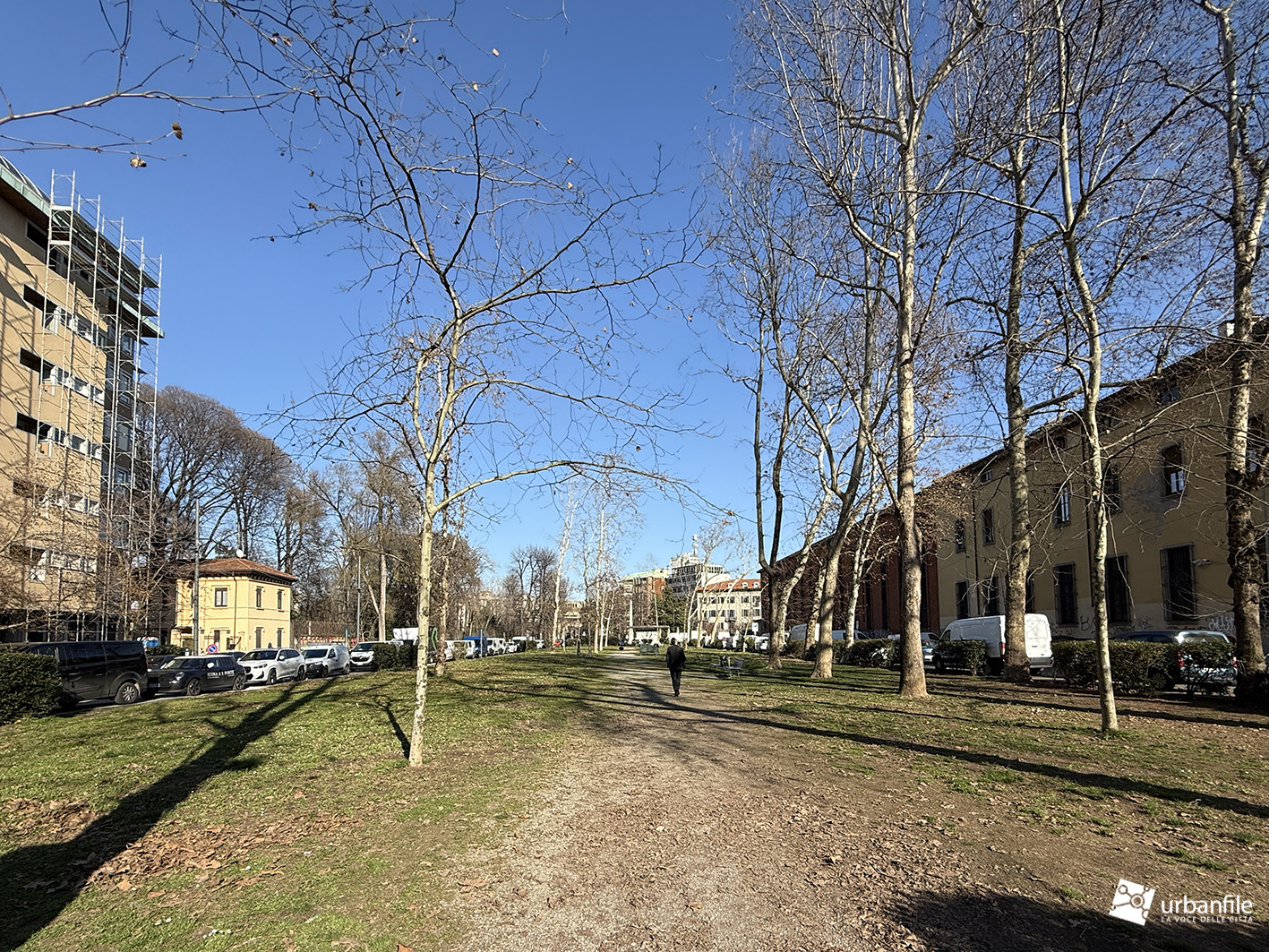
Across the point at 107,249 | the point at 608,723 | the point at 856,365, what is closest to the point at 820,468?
the point at 856,365

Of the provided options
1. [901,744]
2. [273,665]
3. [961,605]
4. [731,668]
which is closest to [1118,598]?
[961,605]

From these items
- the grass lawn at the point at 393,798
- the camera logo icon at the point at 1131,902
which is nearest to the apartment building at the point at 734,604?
the grass lawn at the point at 393,798

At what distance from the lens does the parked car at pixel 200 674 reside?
986 inches

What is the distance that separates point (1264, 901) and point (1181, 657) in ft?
46.8

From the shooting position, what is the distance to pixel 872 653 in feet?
124

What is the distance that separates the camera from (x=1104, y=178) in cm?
1104

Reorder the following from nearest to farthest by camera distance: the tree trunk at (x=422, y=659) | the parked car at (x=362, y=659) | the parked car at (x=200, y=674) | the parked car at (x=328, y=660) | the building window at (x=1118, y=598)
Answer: the tree trunk at (x=422, y=659) → the parked car at (x=200, y=674) → the building window at (x=1118, y=598) → the parked car at (x=328, y=660) → the parked car at (x=362, y=659)

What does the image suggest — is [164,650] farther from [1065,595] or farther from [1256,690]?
[1065,595]

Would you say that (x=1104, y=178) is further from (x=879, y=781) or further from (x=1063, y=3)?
(x=879, y=781)

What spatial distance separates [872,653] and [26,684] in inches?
1312

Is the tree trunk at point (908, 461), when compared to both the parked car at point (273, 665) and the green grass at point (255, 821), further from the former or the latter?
the parked car at point (273, 665)

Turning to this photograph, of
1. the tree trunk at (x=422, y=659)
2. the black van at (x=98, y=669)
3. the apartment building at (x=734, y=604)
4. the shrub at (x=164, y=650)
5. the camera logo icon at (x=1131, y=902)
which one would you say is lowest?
the apartment building at (x=734, y=604)

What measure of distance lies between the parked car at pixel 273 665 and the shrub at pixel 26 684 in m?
13.6

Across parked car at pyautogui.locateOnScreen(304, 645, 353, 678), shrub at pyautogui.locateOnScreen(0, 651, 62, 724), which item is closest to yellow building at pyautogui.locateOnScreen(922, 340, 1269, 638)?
shrub at pyautogui.locateOnScreen(0, 651, 62, 724)
